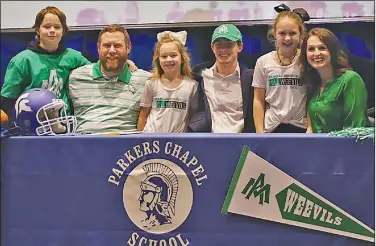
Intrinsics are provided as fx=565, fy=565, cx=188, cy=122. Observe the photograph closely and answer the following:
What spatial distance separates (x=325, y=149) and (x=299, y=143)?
0.35 feet

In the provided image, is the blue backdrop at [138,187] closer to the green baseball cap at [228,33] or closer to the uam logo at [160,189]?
the uam logo at [160,189]

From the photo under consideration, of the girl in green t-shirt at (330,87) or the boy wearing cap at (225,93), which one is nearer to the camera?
A: the girl in green t-shirt at (330,87)

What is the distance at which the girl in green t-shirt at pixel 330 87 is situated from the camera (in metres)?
2.45

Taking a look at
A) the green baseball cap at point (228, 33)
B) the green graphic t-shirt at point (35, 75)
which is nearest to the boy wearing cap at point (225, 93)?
the green baseball cap at point (228, 33)

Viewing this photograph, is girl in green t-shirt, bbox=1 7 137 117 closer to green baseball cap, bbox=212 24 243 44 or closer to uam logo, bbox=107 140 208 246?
green baseball cap, bbox=212 24 243 44

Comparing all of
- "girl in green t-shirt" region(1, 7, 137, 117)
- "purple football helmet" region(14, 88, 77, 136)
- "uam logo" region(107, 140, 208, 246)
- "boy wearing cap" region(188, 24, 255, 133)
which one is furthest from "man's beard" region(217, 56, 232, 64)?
"purple football helmet" region(14, 88, 77, 136)

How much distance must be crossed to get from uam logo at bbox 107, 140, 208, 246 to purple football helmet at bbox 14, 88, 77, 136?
0.40 meters

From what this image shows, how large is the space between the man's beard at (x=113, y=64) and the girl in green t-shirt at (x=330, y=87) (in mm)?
886

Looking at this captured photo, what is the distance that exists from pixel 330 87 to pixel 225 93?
1.64 ft

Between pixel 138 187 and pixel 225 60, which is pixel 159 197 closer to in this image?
pixel 138 187

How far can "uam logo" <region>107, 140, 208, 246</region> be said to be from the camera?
2354 millimetres

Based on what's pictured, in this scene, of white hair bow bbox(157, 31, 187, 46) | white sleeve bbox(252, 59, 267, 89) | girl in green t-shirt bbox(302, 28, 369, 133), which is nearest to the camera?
girl in green t-shirt bbox(302, 28, 369, 133)

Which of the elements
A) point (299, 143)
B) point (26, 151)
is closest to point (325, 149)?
point (299, 143)

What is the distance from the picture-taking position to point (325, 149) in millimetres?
2289
